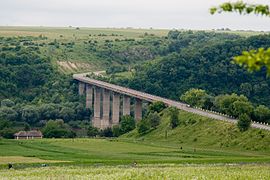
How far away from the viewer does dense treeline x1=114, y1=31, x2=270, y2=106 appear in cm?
17588

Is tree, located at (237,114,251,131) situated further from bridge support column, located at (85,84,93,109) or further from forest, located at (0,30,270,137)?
bridge support column, located at (85,84,93,109)

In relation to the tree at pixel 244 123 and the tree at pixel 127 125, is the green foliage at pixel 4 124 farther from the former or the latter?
the tree at pixel 244 123

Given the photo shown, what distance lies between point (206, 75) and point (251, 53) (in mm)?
167303

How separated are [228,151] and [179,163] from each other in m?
21.2

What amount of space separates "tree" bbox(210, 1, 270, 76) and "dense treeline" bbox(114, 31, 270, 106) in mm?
148168

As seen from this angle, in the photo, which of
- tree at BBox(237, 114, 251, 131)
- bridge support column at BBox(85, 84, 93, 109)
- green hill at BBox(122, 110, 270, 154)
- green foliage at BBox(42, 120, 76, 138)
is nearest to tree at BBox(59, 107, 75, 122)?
bridge support column at BBox(85, 84, 93, 109)

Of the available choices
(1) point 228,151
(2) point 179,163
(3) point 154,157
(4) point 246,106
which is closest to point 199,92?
(4) point 246,106

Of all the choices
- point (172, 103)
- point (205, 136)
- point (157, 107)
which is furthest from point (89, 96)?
point (205, 136)

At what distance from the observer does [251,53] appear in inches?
732

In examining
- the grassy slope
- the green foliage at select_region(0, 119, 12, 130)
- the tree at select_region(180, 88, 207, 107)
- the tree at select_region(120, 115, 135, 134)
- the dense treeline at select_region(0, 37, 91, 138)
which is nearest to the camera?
the grassy slope

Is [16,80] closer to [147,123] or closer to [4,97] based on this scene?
[4,97]

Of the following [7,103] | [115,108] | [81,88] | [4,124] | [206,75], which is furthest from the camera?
[81,88]

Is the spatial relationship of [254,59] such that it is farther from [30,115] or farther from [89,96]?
[89,96]

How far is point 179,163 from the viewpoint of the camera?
75.1 metres
